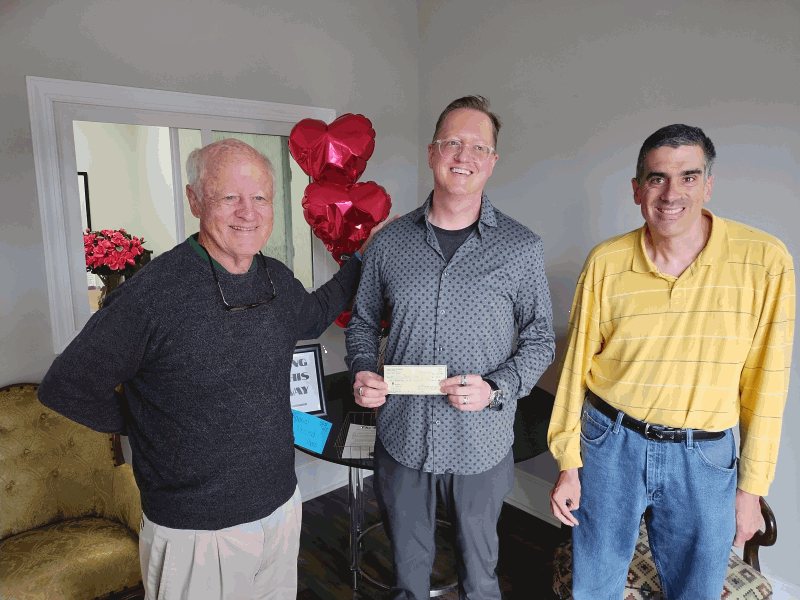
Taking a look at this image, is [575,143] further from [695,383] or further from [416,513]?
[416,513]

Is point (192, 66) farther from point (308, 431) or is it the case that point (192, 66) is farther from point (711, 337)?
point (711, 337)

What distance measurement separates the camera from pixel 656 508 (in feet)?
4.79

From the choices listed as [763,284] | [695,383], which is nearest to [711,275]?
[763,284]

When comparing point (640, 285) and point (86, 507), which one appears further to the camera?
point (86, 507)

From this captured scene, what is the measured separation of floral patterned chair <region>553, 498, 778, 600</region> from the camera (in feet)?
5.36

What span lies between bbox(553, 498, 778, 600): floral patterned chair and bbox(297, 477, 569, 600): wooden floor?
24cm

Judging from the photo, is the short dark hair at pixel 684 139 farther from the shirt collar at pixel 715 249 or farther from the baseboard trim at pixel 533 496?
the baseboard trim at pixel 533 496

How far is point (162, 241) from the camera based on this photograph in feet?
8.29

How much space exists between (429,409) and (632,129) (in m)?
1.58

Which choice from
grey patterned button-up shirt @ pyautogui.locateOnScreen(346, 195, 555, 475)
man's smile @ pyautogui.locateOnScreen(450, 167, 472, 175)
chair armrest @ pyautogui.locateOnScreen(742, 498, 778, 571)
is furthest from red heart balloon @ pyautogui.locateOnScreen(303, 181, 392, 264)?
chair armrest @ pyautogui.locateOnScreen(742, 498, 778, 571)

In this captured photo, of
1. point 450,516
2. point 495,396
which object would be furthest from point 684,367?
point 450,516

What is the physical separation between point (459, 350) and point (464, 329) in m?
0.06

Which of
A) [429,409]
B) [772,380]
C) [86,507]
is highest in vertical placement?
[772,380]

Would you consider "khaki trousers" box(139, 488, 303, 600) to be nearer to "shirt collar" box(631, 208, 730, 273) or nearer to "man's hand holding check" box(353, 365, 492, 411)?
"man's hand holding check" box(353, 365, 492, 411)
